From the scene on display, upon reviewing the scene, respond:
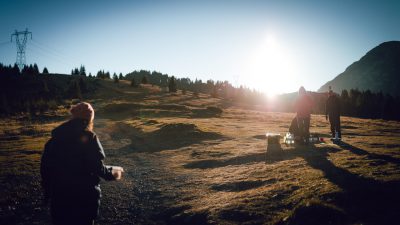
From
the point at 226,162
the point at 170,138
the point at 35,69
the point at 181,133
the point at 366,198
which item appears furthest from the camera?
the point at 35,69

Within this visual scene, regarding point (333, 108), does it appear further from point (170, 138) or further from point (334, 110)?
point (170, 138)

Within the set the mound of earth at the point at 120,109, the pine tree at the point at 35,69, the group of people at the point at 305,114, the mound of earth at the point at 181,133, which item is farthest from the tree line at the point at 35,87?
the group of people at the point at 305,114

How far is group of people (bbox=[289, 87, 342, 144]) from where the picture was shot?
20172mm

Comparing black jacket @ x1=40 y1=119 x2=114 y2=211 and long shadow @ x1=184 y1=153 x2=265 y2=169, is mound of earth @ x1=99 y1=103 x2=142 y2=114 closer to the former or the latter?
long shadow @ x1=184 y1=153 x2=265 y2=169

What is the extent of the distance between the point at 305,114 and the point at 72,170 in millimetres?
17590

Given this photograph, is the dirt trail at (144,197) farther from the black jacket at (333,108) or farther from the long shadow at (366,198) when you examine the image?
the black jacket at (333,108)

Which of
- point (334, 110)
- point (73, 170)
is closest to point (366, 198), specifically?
point (73, 170)

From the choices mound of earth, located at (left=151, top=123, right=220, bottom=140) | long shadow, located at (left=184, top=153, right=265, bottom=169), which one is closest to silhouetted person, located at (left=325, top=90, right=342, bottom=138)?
long shadow, located at (left=184, top=153, right=265, bottom=169)

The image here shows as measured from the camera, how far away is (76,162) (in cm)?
544

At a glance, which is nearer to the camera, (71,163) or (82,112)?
(71,163)

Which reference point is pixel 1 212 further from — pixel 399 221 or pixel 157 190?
pixel 399 221

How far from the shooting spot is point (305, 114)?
798 inches

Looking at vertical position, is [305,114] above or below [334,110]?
below

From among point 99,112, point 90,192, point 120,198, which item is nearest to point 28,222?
point 120,198
